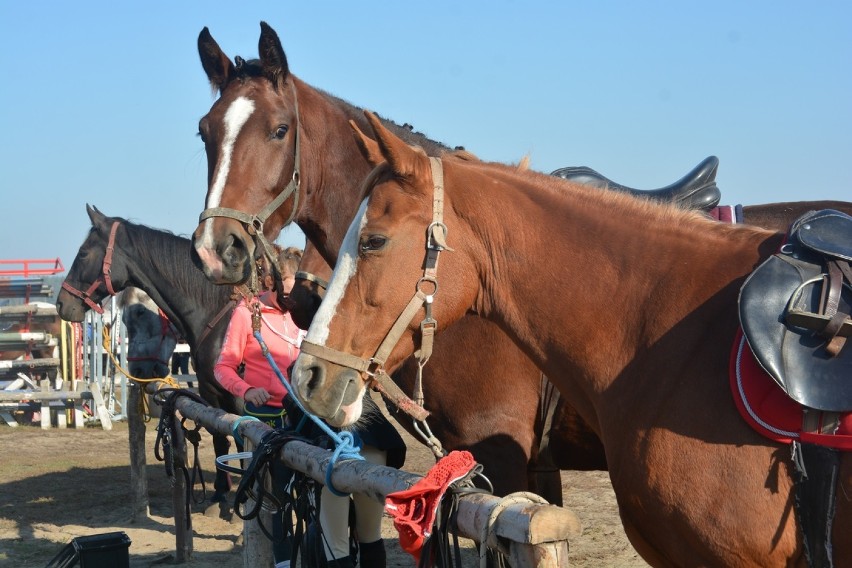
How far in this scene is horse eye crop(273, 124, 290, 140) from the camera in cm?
393

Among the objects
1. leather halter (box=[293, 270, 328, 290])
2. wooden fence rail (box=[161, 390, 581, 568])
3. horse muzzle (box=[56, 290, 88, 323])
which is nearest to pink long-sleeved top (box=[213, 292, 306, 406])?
leather halter (box=[293, 270, 328, 290])

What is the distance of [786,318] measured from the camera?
2.17 metres

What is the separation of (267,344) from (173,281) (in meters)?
2.64

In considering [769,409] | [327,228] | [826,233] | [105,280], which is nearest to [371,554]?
[327,228]

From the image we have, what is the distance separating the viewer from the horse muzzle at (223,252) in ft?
12.0

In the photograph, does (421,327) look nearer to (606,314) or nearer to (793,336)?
(606,314)

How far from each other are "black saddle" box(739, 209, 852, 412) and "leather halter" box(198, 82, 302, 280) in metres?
2.25

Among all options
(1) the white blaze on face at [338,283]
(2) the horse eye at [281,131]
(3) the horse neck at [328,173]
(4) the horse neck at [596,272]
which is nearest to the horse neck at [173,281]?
(3) the horse neck at [328,173]

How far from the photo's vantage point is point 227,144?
3.85 metres

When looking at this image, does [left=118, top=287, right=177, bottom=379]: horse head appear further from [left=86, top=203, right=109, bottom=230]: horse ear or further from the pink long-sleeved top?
the pink long-sleeved top

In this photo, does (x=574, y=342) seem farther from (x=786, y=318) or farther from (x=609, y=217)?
(x=786, y=318)

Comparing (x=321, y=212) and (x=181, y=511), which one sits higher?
(x=321, y=212)

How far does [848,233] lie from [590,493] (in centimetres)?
580

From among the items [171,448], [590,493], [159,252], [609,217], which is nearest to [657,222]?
[609,217]
